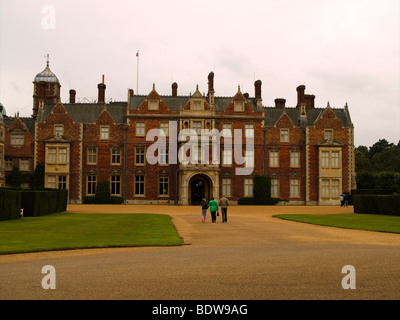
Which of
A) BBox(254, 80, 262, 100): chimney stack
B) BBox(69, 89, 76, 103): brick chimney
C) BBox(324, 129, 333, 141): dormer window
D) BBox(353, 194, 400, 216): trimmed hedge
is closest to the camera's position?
BBox(353, 194, 400, 216): trimmed hedge

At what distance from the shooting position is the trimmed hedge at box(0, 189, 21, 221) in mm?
23219

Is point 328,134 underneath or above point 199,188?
above

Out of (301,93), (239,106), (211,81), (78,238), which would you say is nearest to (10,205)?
(78,238)

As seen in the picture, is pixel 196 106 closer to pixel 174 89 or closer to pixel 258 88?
pixel 174 89

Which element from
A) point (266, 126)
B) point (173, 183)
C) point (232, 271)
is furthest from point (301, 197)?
point (232, 271)

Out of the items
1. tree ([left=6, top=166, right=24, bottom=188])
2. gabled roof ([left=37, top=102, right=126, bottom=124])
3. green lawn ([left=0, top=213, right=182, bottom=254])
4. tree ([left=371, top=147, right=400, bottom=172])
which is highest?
gabled roof ([left=37, top=102, right=126, bottom=124])

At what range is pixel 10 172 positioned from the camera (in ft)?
157

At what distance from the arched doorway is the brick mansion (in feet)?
0.36

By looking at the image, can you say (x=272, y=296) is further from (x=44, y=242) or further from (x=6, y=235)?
(x=6, y=235)

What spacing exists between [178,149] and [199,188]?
545cm

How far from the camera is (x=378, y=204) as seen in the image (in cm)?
3122

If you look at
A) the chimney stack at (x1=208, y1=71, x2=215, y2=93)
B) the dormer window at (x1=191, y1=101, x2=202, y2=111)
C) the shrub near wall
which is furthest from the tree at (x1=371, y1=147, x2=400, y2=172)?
the shrub near wall

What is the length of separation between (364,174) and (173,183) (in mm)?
27907

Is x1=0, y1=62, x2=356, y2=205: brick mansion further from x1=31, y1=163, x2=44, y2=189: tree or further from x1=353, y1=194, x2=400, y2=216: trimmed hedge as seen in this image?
x1=353, y1=194, x2=400, y2=216: trimmed hedge
